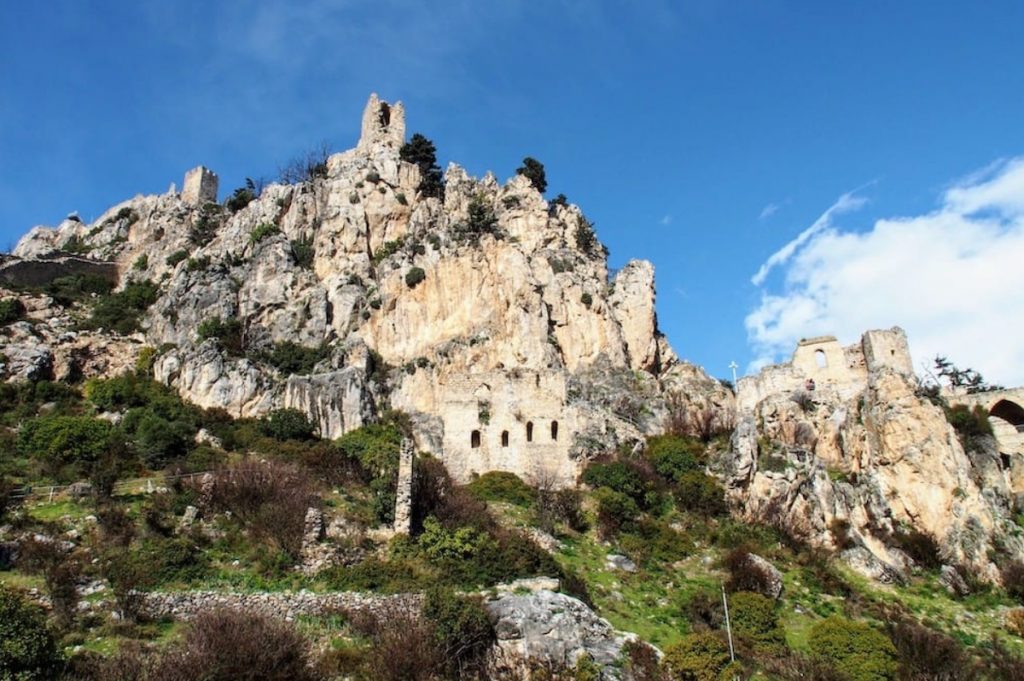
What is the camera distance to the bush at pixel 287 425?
132 ft

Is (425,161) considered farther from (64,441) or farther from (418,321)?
(64,441)

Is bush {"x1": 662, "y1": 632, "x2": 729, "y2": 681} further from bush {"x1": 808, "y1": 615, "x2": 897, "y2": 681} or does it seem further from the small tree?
the small tree

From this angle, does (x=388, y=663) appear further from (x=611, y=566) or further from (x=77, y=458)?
(x=77, y=458)

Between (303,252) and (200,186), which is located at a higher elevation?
(200,186)

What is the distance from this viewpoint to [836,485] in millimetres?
34000

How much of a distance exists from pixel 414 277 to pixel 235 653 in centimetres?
3661

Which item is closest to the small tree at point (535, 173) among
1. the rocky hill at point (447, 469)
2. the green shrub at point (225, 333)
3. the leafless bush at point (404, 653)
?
the rocky hill at point (447, 469)

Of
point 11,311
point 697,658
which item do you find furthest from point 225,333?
point 697,658

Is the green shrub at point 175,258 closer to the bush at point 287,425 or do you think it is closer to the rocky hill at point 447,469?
the rocky hill at point 447,469

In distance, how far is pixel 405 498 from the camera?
27.3m

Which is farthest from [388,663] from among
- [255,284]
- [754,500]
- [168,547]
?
[255,284]

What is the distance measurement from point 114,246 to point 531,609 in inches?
2415

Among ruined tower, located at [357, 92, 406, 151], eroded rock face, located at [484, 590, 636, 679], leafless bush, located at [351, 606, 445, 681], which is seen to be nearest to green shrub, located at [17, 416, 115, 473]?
leafless bush, located at [351, 606, 445, 681]

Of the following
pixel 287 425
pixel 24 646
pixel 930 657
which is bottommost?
pixel 930 657
